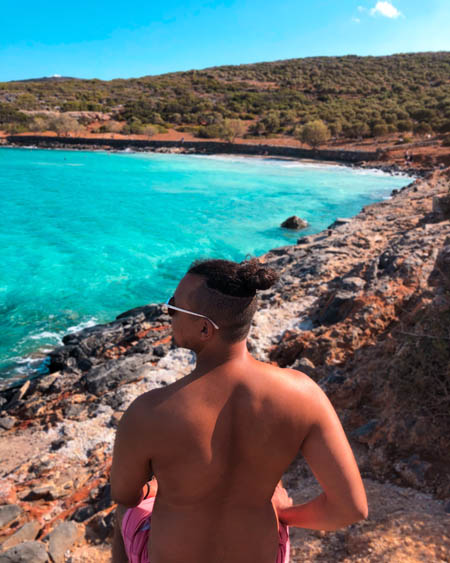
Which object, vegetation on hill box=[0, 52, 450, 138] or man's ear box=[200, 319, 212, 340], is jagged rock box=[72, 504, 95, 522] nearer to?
man's ear box=[200, 319, 212, 340]

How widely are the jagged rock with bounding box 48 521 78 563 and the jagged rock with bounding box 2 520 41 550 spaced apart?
0.33 meters

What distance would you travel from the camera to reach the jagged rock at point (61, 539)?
3.20m

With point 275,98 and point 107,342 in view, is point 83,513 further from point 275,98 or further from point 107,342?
point 275,98

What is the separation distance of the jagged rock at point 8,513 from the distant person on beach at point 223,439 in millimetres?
3257

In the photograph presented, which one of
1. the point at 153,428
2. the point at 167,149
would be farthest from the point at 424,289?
the point at 167,149

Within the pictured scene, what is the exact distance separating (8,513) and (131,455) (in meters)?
3.56

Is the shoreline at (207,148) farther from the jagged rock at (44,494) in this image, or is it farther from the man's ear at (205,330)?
the man's ear at (205,330)

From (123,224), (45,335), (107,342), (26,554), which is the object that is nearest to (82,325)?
(45,335)

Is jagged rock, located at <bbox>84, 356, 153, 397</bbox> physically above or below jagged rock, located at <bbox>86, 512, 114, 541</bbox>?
below

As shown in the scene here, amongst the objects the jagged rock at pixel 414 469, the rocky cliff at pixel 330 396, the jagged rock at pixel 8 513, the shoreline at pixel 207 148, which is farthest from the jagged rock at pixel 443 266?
the shoreline at pixel 207 148

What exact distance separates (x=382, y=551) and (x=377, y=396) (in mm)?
1701

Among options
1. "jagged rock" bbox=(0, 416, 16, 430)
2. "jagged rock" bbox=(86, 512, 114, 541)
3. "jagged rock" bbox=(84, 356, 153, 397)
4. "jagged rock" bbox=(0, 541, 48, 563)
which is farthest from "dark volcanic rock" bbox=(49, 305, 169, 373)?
"jagged rock" bbox=(0, 541, 48, 563)

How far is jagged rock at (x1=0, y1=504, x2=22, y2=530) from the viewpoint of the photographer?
3.78m

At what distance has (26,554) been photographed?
3.14m
